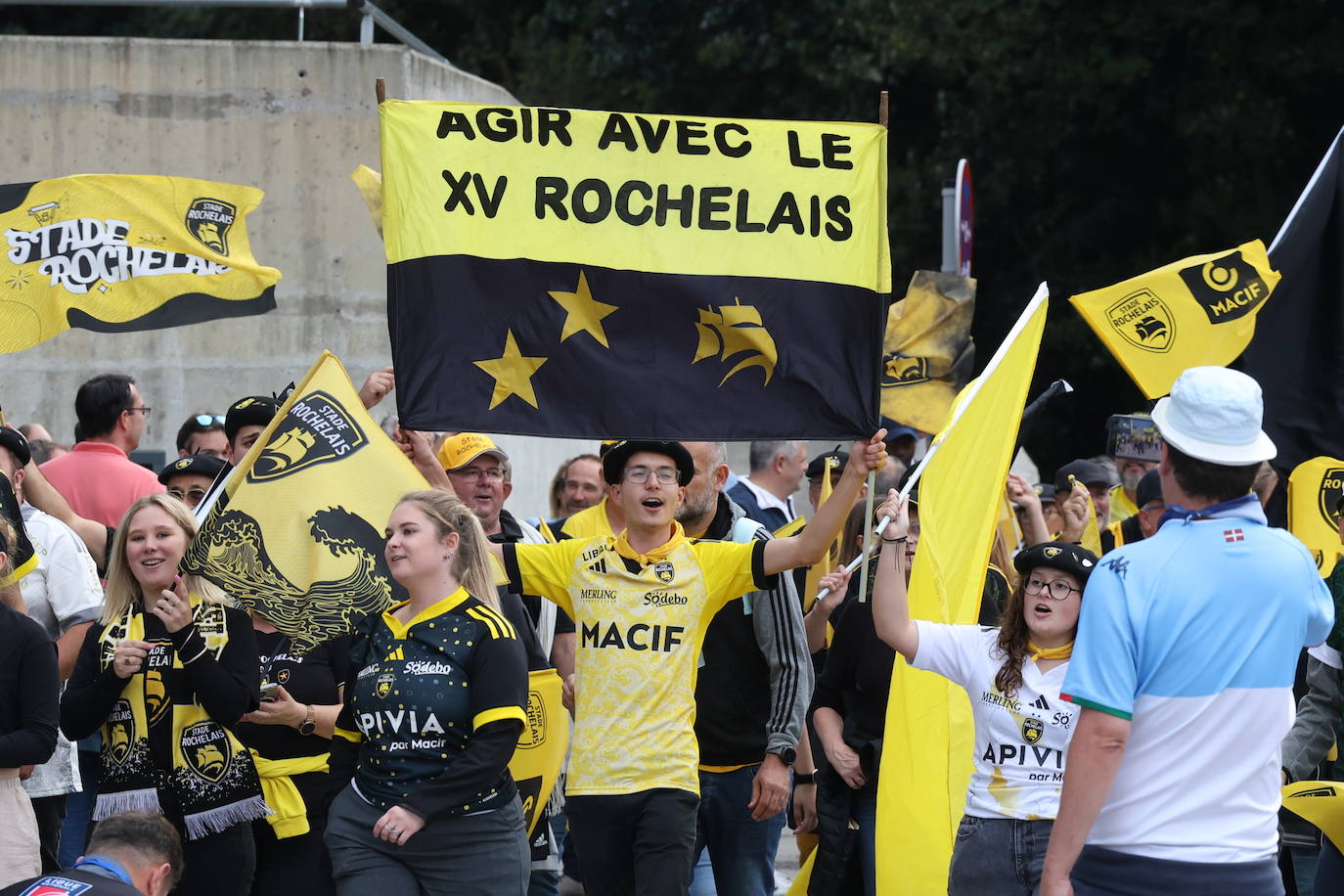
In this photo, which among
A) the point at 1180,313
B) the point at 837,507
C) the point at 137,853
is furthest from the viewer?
the point at 1180,313

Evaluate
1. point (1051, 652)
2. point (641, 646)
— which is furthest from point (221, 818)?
point (1051, 652)

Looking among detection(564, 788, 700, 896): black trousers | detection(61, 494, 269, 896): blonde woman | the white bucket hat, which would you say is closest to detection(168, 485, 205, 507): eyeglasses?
detection(61, 494, 269, 896): blonde woman

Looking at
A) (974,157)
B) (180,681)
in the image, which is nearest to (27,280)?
(180,681)

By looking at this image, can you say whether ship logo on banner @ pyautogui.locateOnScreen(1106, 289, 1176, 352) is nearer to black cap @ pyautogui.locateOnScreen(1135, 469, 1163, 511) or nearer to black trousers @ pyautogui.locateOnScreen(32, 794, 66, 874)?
black cap @ pyautogui.locateOnScreen(1135, 469, 1163, 511)

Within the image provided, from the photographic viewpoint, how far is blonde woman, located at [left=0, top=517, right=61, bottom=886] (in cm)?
552

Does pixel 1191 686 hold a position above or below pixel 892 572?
below

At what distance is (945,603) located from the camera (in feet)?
20.0

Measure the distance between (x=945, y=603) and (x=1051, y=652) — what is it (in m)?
0.58

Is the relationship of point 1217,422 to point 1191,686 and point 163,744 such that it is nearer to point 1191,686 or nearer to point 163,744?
point 1191,686

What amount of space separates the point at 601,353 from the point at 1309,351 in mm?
3004

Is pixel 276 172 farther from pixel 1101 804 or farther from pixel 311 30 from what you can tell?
pixel 311 30

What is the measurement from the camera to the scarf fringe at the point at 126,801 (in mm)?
5820

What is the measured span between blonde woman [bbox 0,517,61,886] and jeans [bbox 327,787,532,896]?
97 centimetres

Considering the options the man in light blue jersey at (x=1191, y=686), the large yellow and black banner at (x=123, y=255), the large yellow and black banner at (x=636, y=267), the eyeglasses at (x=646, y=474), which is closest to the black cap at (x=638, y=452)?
the eyeglasses at (x=646, y=474)
